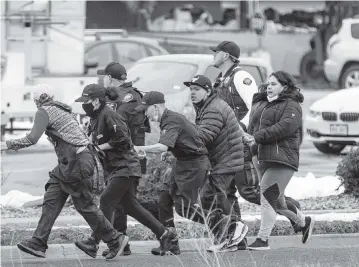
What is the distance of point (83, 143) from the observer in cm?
990

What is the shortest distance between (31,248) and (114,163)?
971mm

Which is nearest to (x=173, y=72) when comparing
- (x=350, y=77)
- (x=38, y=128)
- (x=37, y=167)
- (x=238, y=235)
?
(x=37, y=167)

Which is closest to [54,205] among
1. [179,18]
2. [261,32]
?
[261,32]

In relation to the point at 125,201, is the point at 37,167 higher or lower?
lower

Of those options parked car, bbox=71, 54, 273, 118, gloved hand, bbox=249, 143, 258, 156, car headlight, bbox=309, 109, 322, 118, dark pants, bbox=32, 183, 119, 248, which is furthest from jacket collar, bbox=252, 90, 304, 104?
car headlight, bbox=309, 109, 322, 118

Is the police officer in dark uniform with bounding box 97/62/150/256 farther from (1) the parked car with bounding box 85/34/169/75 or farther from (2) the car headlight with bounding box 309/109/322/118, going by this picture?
(1) the parked car with bounding box 85/34/169/75

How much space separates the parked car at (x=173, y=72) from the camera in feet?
54.1

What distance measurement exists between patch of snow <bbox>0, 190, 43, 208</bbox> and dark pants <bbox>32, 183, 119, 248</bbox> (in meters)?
2.56

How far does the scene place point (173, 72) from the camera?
17.0m

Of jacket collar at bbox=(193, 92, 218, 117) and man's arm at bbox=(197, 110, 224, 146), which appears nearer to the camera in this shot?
man's arm at bbox=(197, 110, 224, 146)

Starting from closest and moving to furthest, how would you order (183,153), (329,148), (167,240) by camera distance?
(183,153) → (167,240) → (329,148)

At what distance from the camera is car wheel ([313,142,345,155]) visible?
19.1 meters

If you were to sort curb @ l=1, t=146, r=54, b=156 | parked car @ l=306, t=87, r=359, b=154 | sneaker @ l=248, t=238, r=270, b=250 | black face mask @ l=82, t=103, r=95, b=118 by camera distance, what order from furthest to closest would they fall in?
curb @ l=1, t=146, r=54, b=156, parked car @ l=306, t=87, r=359, b=154, sneaker @ l=248, t=238, r=270, b=250, black face mask @ l=82, t=103, r=95, b=118

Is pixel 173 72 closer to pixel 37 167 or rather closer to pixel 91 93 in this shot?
pixel 37 167
